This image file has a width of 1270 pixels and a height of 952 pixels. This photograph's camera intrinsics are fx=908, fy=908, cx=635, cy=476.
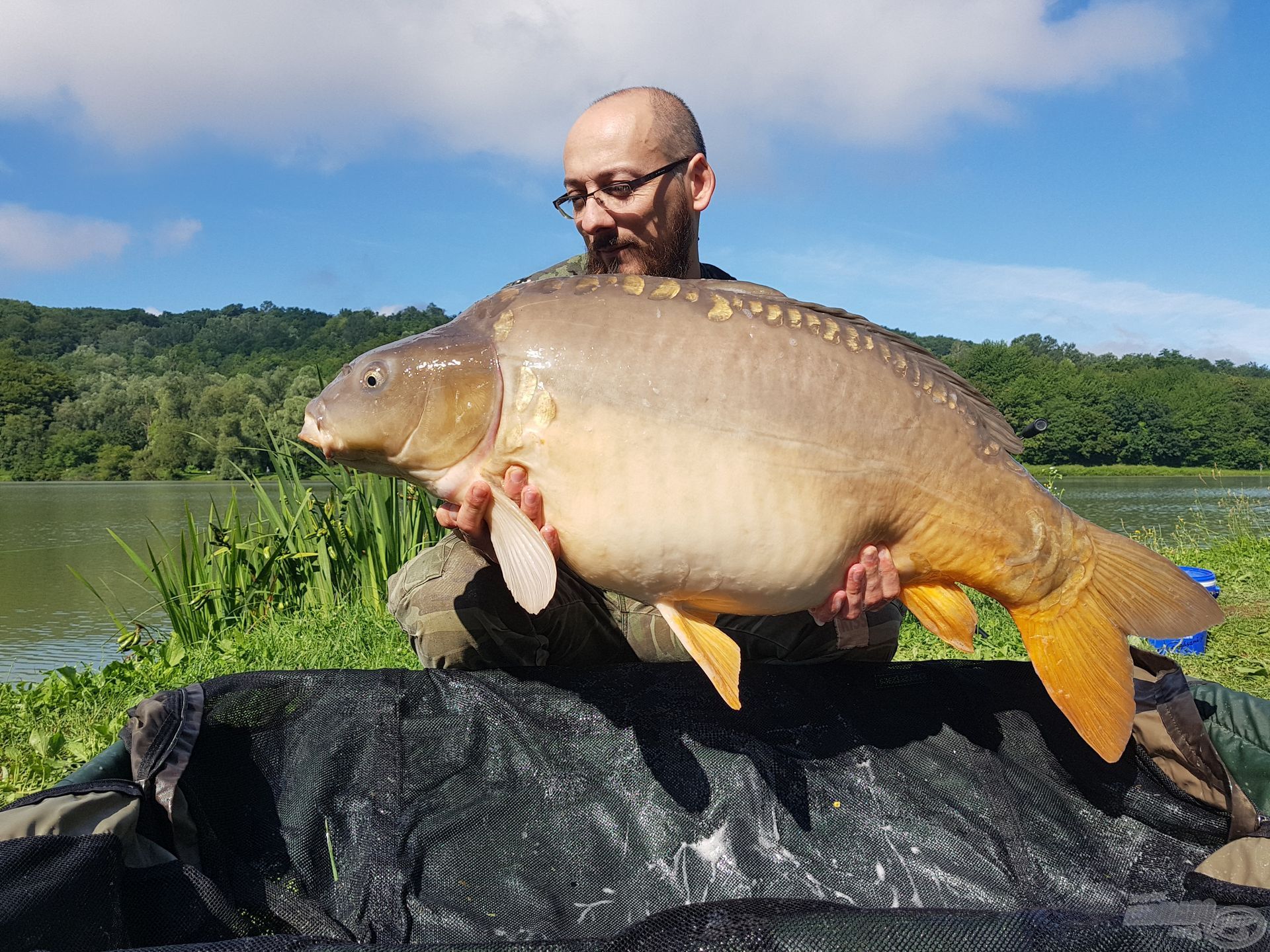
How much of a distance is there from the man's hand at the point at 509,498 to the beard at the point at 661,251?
101 cm

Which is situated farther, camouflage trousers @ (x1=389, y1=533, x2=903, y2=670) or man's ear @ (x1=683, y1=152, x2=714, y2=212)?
man's ear @ (x1=683, y1=152, x2=714, y2=212)

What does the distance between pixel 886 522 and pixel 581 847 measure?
0.74 m

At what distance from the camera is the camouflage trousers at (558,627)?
1813mm

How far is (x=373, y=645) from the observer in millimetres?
2725

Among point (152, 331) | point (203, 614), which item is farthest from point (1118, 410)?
point (152, 331)

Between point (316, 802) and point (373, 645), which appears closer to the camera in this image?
point (316, 802)

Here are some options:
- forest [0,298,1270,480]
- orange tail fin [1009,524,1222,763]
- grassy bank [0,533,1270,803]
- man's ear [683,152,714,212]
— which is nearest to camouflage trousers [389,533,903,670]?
orange tail fin [1009,524,1222,763]

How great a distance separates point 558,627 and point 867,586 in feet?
2.34

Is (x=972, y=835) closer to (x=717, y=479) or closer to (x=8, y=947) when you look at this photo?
(x=717, y=479)

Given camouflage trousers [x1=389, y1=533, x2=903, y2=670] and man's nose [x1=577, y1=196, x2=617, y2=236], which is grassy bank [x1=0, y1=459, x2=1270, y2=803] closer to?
camouflage trousers [x1=389, y1=533, x2=903, y2=670]

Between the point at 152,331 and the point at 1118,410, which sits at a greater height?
the point at 152,331

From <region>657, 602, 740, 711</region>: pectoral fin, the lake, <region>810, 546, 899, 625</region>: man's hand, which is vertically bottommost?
the lake

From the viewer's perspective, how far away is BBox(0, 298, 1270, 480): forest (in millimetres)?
21828

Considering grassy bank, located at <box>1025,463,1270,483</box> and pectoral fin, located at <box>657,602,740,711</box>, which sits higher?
pectoral fin, located at <box>657,602,740,711</box>
